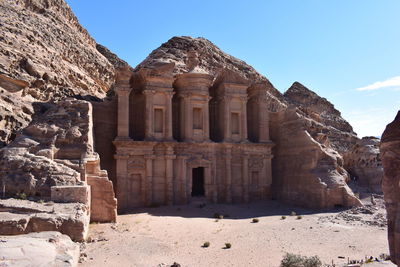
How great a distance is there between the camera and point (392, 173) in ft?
19.8

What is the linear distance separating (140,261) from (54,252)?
456 centimetres

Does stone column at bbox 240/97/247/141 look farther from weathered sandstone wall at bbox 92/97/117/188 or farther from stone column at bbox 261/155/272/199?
weathered sandstone wall at bbox 92/97/117/188

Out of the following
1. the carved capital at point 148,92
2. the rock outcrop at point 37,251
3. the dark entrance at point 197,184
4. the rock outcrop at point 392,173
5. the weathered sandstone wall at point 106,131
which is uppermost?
the carved capital at point 148,92

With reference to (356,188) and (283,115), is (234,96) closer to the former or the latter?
(283,115)

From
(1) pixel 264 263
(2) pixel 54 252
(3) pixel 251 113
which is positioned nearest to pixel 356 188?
(3) pixel 251 113

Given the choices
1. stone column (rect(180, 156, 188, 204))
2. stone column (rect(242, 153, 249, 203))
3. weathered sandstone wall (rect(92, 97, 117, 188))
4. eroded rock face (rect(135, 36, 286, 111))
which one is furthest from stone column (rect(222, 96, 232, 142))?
eroded rock face (rect(135, 36, 286, 111))

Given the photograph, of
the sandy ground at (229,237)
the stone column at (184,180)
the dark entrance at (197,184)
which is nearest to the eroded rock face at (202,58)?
the dark entrance at (197,184)

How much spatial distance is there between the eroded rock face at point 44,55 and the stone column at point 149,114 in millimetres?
7521

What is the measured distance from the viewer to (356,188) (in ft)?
106

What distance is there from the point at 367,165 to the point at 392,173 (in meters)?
30.6

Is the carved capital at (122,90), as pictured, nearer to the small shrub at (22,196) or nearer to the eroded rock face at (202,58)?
the small shrub at (22,196)

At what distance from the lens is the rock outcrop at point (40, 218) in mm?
12117

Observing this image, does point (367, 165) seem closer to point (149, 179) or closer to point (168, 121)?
point (168, 121)

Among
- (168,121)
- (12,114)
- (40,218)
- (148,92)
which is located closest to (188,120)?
(168,121)
